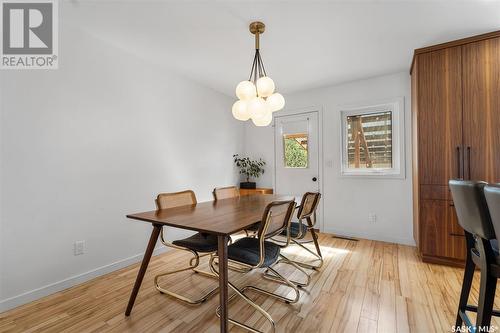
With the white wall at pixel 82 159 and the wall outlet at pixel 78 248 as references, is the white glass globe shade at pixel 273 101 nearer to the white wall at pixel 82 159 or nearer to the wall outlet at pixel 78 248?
the white wall at pixel 82 159

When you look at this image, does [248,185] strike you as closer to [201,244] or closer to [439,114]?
[201,244]

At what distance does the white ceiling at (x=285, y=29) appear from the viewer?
6.29 feet

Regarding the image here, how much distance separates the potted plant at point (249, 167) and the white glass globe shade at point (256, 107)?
7.74 ft

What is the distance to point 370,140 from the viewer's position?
3.56 m

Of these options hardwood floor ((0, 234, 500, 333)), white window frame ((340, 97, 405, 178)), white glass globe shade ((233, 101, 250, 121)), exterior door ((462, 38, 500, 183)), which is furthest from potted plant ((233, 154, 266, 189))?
exterior door ((462, 38, 500, 183))

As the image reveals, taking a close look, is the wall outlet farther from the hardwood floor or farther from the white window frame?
the white window frame

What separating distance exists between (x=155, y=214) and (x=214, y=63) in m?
2.01

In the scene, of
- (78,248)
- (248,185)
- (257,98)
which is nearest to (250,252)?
(257,98)

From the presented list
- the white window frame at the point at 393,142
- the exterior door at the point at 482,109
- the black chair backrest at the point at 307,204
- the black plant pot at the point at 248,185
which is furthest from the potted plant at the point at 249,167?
the exterior door at the point at 482,109

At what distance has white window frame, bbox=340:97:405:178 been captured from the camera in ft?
10.7

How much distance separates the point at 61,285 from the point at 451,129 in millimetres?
4065

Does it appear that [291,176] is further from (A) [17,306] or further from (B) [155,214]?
(A) [17,306]

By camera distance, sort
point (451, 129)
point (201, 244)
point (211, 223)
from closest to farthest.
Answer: point (211, 223) → point (201, 244) → point (451, 129)

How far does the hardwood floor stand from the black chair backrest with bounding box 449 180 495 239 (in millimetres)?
956
